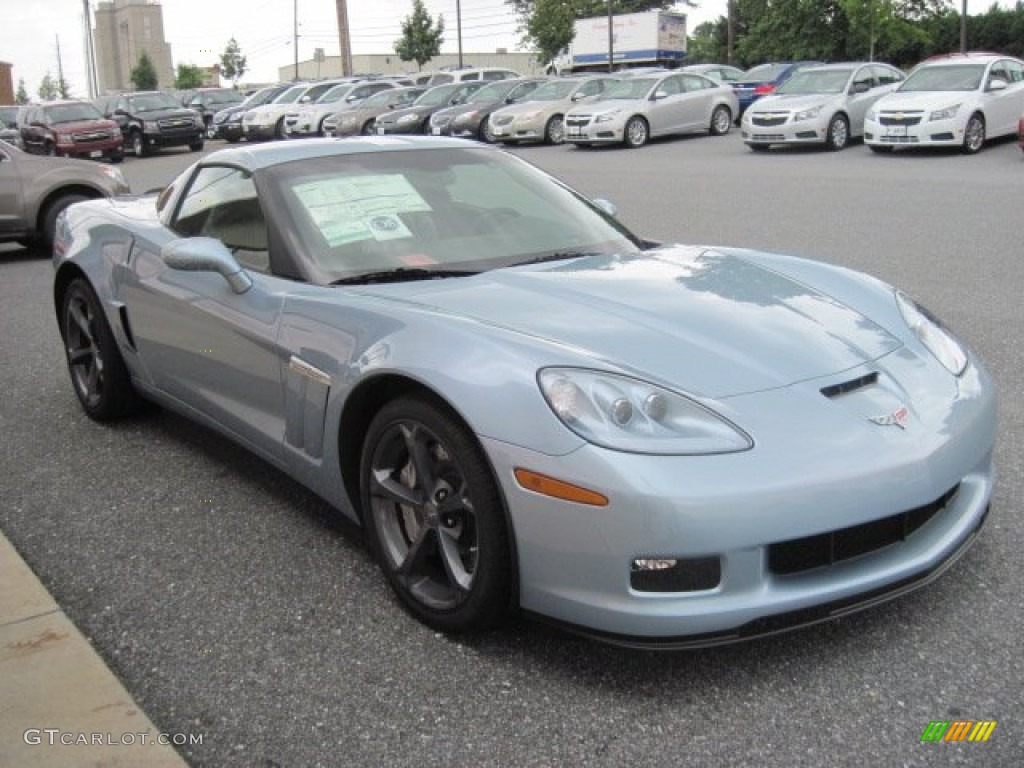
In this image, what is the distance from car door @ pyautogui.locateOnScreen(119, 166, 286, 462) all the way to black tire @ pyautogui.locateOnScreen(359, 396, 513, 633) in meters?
0.62

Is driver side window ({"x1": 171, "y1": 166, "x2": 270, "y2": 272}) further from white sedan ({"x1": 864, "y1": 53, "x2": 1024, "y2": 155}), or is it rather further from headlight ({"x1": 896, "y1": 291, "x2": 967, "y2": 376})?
white sedan ({"x1": 864, "y1": 53, "x2": 1024, "y2": 155})

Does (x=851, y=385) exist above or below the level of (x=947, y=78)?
below

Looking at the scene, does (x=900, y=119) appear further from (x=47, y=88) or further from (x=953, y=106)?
(x=47, y=88)

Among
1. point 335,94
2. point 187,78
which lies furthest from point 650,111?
point 187,78

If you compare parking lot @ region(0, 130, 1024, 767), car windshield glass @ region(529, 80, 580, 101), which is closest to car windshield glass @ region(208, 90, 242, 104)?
car windshield glass @ region(529, 80, 580, 101)

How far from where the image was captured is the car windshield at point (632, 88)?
78.2 feet

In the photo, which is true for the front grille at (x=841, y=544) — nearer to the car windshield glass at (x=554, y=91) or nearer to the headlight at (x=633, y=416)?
the headlight at (x=633, y=416)

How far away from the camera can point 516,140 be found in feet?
87.6

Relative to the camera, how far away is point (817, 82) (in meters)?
20.9

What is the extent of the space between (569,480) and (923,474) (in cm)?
91

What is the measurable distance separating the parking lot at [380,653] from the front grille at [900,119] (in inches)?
528

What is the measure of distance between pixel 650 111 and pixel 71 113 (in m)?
15.0

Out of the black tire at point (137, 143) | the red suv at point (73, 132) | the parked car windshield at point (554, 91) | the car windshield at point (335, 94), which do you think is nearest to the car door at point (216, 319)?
the parked car windshield at point (554, 91)

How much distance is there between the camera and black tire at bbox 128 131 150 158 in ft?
103
